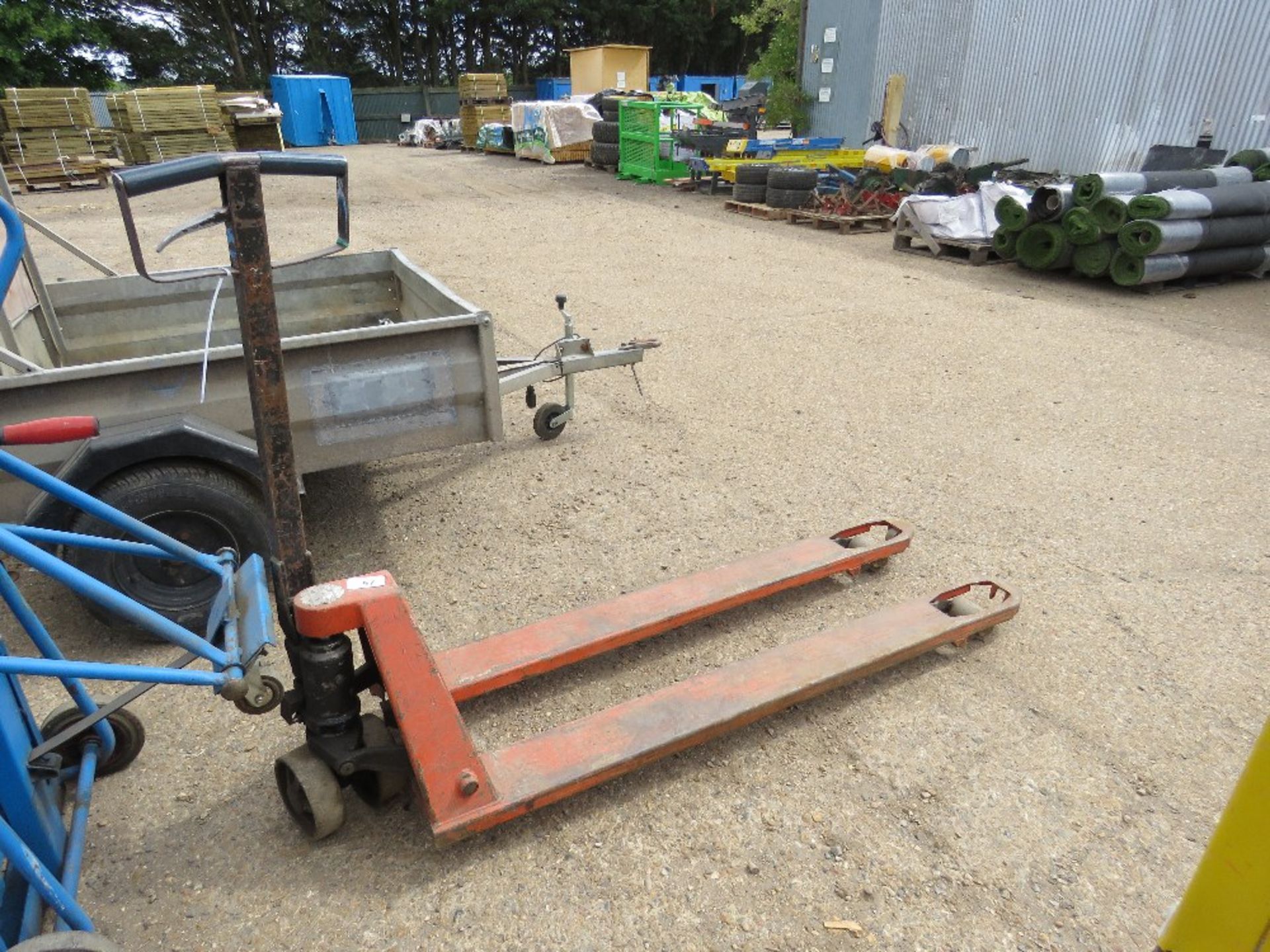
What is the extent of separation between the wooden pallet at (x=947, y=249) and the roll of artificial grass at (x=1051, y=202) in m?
0.83

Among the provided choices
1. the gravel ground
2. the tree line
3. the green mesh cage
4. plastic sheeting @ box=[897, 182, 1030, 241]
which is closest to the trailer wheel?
the gravel ground

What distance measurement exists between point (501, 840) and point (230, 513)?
1.64 m

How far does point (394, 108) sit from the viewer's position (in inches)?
1592

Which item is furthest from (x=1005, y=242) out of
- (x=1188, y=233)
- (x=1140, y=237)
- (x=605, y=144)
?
(x=605, y=144)

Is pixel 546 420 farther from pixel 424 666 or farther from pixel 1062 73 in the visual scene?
pixel 1062 73

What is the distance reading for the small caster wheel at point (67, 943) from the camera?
1.70 meters

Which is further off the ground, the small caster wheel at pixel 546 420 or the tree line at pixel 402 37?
the tree line at pixel 402 37

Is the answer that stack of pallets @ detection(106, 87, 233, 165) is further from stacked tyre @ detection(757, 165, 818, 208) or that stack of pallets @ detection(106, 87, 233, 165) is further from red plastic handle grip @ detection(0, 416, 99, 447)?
red plastic handle grip @ detection(0, 416, 99, 447)

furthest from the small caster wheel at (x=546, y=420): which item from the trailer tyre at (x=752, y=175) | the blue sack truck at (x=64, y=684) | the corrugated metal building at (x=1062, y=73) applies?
the corrugated metal building at (x=1062, y=73)

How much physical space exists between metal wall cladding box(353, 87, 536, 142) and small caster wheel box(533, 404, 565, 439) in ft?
125

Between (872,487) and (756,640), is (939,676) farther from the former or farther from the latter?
(872,487)

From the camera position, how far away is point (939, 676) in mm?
3053

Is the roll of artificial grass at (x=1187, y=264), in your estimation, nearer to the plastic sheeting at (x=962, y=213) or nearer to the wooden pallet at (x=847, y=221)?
the plastic sheeting at (x=962, y=213)

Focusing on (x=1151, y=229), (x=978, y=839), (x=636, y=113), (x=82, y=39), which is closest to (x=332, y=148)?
(x=82, y=39)
